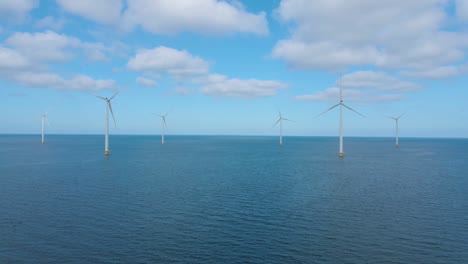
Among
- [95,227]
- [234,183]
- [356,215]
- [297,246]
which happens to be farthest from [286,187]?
[95,227]

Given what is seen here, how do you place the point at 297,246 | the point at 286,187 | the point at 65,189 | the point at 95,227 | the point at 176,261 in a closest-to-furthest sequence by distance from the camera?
the point at 176,261 < the point at 297,246 < the point at 95,227 < the point at 65,189 < the point at 286,187

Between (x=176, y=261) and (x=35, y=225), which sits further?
(x=35, y=225)

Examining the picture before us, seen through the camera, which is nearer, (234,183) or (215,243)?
(215,243)

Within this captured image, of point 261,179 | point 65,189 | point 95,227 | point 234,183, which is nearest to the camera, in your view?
point 95,227

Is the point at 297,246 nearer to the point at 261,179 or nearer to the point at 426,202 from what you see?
the point at 426,202

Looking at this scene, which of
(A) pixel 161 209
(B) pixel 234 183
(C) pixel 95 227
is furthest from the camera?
(B) pixel 234 183

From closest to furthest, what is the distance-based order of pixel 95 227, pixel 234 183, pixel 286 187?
pixel 95 227 → pixel 286 187 → pixel 234 183

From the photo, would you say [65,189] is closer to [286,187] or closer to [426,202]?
[286,187]

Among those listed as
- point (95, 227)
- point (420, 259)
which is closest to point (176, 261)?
point (95, 227)

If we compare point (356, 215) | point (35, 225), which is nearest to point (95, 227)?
point (35, 225)
